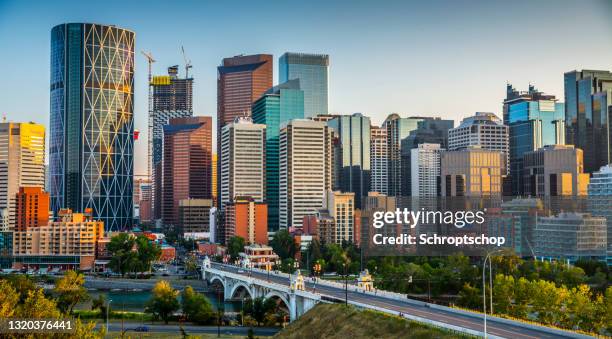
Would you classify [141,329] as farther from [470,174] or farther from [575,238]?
[470,174]

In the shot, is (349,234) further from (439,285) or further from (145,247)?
(439,285)

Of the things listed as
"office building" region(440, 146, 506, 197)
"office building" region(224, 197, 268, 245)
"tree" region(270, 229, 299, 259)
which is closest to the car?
"tree" region(270, 229, 299, 259)

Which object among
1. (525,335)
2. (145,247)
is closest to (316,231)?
(145,247)

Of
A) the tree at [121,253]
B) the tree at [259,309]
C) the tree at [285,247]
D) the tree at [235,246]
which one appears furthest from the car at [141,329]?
the tree at [235,246]

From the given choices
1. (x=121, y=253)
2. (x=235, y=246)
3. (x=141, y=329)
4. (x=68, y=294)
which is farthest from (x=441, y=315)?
(x=235, y=246)

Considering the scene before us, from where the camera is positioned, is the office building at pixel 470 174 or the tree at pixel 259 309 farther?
the office building at pixel 470 174

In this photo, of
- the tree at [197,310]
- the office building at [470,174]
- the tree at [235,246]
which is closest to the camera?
the tree at [197,310]

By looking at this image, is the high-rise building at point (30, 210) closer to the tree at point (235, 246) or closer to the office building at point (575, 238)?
the tree at point (235, 246)

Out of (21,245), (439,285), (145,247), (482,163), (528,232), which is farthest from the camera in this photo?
(482,163)

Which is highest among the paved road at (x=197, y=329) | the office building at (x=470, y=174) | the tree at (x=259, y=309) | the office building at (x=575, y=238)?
the office building at (x=470, y=174)
